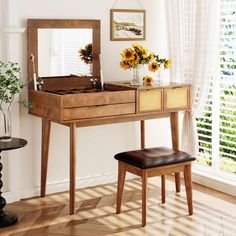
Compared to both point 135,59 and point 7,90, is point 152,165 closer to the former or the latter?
point 135,59

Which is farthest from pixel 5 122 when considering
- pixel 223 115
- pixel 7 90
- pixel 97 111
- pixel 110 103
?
pixel 223 115

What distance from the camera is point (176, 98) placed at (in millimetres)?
4363

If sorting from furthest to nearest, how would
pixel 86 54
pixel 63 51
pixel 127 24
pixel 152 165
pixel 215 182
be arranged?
pixel 127 24
pixel 215 182
pixel 86 54
pixel 63 51
pixel 152 165

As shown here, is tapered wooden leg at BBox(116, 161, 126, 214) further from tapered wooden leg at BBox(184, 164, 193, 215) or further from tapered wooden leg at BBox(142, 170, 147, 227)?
tapered wooden leg at BBox(184, 164, 193, 215)

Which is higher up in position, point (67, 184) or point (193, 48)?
point (193, 48)

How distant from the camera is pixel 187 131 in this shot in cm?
457

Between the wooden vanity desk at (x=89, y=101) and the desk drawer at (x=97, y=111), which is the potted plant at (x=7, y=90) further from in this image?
the desk drawer at (x=97, y=111)

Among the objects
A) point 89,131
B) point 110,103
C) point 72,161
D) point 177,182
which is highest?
point 110,103

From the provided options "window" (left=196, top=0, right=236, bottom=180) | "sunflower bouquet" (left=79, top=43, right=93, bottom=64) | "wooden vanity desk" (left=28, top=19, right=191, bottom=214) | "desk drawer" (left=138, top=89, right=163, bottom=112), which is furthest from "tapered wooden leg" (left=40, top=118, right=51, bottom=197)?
"window" (left=196, top=0, right=236, bottom=180)

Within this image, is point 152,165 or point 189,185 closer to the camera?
point 152,165

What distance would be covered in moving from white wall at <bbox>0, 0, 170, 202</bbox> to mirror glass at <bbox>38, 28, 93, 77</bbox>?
0.12 metres

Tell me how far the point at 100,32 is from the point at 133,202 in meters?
1.40

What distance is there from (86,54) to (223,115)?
1217mm

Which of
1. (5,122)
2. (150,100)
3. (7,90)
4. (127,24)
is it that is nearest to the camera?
(5,122)
